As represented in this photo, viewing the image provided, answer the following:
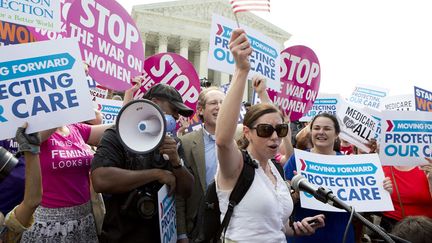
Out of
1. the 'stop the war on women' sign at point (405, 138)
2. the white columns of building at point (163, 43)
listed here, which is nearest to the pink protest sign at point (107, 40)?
the 'stop the war on women' sign at point (405, 138)

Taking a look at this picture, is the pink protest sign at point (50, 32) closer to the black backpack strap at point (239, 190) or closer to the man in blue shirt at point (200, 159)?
the man in blue shirt at point (200, 159)

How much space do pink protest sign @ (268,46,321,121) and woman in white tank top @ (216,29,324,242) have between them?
2532mm

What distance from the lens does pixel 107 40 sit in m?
3.64

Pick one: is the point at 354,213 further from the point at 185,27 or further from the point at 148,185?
the point at 185,27

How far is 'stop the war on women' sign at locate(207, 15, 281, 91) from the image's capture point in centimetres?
407

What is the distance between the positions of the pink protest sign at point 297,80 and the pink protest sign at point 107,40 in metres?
1.85

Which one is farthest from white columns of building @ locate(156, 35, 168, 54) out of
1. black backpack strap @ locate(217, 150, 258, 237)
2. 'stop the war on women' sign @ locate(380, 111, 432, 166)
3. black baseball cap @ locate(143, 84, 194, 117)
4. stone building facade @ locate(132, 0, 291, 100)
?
black backpack strap @ locate(217, 150, 258, 237)

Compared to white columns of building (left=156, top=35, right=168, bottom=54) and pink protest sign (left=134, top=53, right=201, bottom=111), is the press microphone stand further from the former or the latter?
white columns of building (left=156, top=35, right=168, bottom=54)

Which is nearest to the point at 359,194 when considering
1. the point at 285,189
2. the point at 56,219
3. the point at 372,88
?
the point at 285,189

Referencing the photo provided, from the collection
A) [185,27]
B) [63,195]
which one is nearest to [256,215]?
[63,195]

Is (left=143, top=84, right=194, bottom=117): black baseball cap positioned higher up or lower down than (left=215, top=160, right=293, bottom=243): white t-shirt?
higher up

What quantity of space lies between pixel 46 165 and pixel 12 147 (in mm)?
715

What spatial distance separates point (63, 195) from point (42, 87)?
2.30ft

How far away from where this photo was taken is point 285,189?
2.36 m
